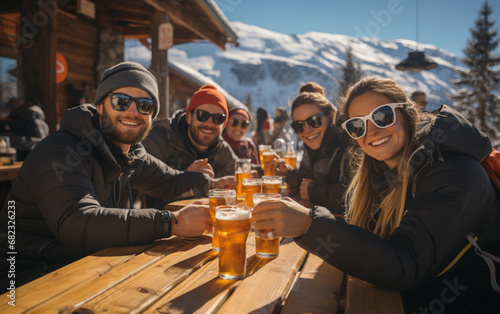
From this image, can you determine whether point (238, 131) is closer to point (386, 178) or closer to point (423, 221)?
point (386, 178)

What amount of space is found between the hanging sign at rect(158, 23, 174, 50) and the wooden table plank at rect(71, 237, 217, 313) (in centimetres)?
630

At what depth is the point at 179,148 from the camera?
400cm

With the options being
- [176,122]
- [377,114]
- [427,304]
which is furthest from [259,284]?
[176,122]

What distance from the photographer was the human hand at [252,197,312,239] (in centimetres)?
134

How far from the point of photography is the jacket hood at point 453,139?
1.44m

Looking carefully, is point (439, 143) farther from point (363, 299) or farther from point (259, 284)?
point (259, 284)

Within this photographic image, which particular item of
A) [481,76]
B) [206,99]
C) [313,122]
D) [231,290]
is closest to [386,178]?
[231,290]

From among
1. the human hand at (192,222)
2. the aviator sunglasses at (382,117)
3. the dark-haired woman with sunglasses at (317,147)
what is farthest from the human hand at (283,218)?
the dark-haired woman with sunglasses at (317,147)

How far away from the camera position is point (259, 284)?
52.8 inches

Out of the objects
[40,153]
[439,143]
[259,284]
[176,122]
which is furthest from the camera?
[176,122]

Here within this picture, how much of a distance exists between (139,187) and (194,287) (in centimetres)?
193

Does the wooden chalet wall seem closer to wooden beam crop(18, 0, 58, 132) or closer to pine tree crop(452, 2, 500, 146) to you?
wooden beam crop(18, 0, 58, 132)

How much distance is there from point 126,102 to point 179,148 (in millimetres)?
1541

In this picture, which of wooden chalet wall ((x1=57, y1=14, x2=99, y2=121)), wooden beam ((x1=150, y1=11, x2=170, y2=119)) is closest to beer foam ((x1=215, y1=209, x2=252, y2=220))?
wooden beam ((x1=150, y1=11, x2=170, y2=119))
